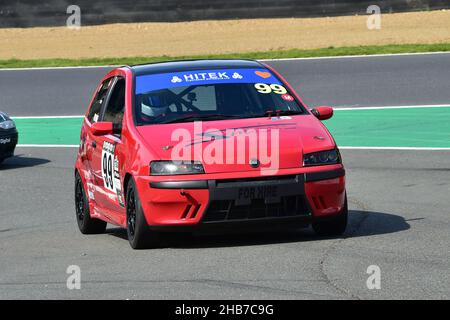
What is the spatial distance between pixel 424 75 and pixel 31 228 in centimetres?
1339

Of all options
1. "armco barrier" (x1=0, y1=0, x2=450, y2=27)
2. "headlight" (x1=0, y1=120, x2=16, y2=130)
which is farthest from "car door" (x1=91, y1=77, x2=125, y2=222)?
"armco barrier" (x1=0, y1=0, x2=450, y2=27)

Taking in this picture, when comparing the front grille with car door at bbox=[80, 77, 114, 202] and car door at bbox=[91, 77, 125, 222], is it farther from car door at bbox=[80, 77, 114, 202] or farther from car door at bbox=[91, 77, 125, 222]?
car door at bbox=[80, 77, 114, 202]

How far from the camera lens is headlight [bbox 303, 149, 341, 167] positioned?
9023 mm

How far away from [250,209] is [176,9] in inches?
959

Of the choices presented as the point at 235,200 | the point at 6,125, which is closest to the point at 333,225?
the point at 235,200

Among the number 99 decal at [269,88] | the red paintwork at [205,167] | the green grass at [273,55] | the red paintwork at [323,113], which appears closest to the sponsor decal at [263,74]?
the number 99 decal at [269,88]

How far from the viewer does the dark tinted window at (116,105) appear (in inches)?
402

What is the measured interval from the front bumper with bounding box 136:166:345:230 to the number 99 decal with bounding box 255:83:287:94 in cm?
128

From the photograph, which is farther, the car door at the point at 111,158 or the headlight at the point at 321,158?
the car door at the point at 111,158

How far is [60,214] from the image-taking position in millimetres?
12688

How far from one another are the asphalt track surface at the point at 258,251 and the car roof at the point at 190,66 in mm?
1486

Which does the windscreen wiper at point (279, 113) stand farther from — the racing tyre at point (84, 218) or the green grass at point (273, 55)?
the green grass at point (273, 55)
